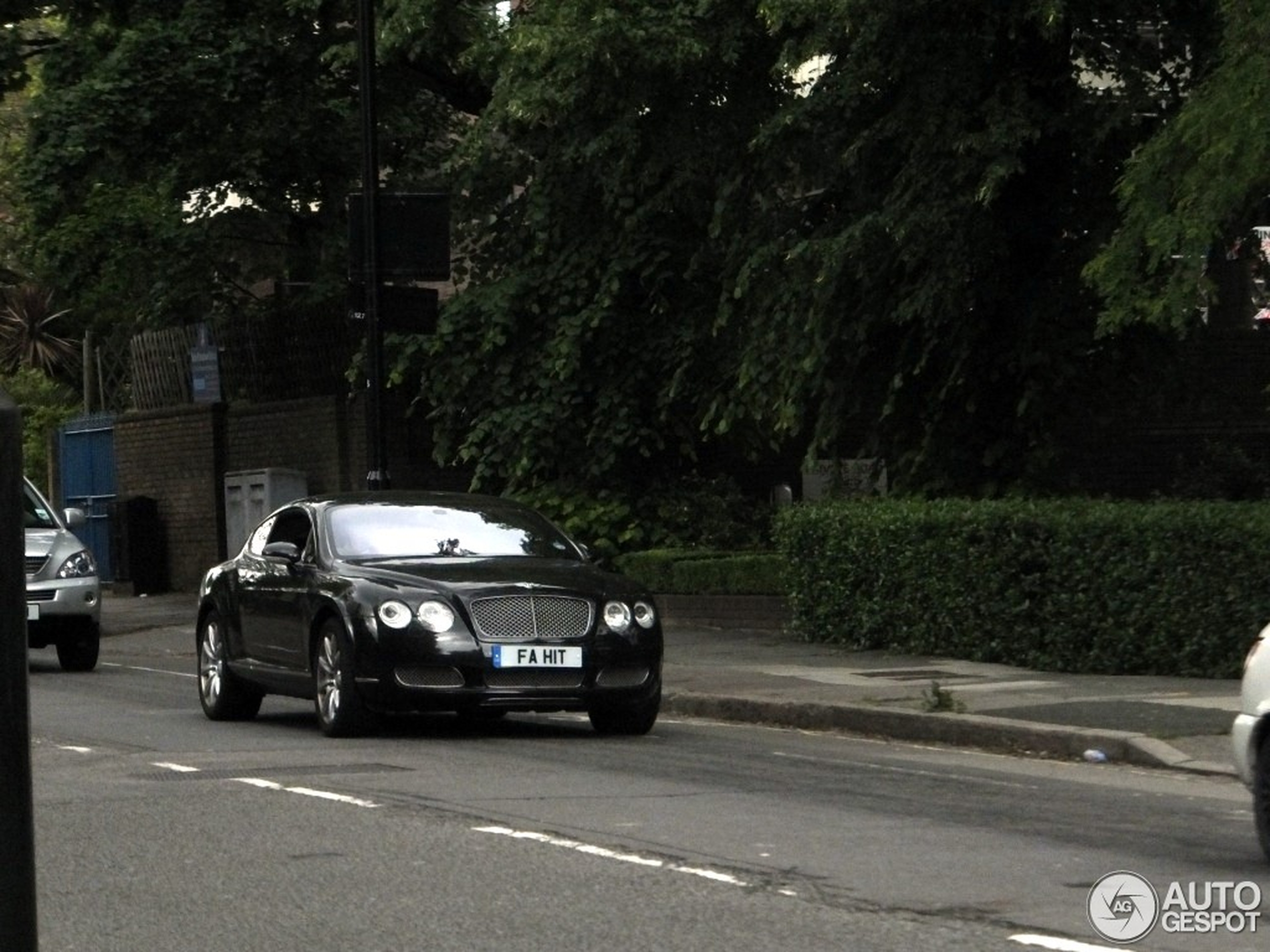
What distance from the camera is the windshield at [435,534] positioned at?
45.9ft

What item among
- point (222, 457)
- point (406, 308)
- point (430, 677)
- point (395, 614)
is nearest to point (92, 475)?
point (222, 457)

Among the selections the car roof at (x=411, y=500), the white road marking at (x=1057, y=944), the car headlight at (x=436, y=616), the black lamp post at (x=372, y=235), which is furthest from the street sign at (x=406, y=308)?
the white road marking at (x=1057, y=944)

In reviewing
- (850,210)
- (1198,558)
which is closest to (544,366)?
(850,210)


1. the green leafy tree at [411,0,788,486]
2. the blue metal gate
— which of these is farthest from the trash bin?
the green leafy tree at [411,0,788,486]

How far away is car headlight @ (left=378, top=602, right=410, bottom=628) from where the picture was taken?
12898mm

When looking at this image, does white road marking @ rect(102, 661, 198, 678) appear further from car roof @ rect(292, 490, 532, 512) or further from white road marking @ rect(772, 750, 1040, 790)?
white road marking @ rect(772, 750, 1040, 790)

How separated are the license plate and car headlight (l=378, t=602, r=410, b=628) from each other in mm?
544

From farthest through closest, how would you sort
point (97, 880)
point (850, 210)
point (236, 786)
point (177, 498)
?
point (177, 498)
point (850, 210)
point (236, 786)
point (97, 880)

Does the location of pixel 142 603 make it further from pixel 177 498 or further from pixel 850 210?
pixel 850 210

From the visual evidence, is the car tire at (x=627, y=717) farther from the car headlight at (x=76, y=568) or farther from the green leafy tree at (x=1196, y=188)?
the car headlight at (x=76, y=568)

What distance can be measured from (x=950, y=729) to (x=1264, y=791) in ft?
17.0

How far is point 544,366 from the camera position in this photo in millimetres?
24750

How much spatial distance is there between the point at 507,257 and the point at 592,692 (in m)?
13.0

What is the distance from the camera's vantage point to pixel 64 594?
766 inches
